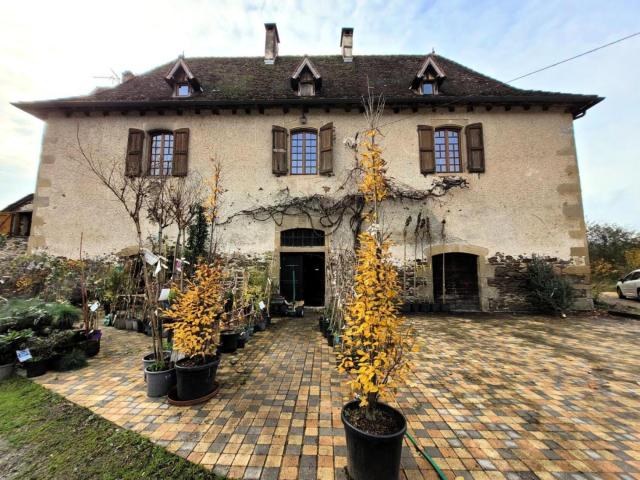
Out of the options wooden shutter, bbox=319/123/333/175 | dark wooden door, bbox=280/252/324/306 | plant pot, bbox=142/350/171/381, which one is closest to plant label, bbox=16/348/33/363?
plant pot, bbox=142/350/171/381

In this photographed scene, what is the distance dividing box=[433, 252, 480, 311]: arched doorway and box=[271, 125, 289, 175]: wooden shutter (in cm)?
572

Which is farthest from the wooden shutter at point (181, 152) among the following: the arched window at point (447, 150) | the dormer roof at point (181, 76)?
the arched window at point (447, 150)

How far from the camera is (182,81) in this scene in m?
9.53

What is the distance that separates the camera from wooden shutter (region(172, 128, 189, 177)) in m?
8.91

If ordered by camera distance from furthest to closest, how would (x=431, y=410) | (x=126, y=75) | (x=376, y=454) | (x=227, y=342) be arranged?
(x=126, y=75) → (x=227, y=342) → (x=431, y=410) → (x=376, y=454)

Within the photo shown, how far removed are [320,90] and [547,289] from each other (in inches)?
377

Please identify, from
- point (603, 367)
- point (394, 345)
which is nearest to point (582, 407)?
point (603, 367)

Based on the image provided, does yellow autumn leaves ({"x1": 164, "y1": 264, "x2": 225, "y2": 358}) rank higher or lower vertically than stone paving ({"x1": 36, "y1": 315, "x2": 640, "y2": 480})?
higher

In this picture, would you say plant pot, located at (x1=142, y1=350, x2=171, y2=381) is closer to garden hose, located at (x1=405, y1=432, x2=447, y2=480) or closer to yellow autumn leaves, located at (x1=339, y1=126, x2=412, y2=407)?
yellow autumn leaves, located at (x1=339, y1=126, x2=412, y2=407)

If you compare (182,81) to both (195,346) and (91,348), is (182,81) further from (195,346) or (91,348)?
(195,346)

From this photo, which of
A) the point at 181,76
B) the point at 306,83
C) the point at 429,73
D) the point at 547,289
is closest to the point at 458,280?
the point at 547,289

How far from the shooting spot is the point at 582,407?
295 centimetres

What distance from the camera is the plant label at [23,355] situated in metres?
3.71

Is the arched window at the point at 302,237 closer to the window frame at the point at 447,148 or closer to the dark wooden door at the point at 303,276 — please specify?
the dark wooden door at the point at 303,276
